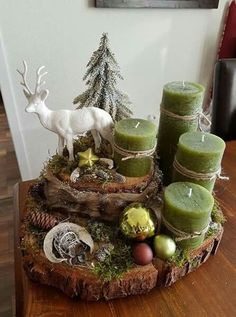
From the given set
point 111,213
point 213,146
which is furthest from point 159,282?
point 213,146

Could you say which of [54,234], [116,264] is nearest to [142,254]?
[116,264]

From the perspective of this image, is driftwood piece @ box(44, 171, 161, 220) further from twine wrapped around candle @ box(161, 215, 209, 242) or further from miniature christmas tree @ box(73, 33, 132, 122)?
miniature christmas tree @ box(73, 33, 132, 122)

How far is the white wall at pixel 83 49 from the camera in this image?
1.21 m

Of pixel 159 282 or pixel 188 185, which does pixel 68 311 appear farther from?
pixel 188 185

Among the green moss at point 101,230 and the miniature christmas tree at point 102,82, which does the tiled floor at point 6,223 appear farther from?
the miniature christmas tree at point 102,82

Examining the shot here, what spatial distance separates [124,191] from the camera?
0.56 metres

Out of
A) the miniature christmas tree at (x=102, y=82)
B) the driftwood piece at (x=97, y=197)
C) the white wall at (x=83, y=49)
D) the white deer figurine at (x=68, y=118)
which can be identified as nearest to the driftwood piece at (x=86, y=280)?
the driftwood piece at (x=97, y=197)

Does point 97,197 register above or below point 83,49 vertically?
below

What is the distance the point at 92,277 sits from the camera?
50cm

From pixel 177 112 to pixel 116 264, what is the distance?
0.33m

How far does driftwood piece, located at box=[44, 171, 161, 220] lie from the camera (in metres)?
0.55

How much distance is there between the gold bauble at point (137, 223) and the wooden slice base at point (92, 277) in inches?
2.1

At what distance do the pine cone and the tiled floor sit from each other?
→ 77 cm

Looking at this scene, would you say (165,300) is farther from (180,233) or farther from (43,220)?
(43,220)
